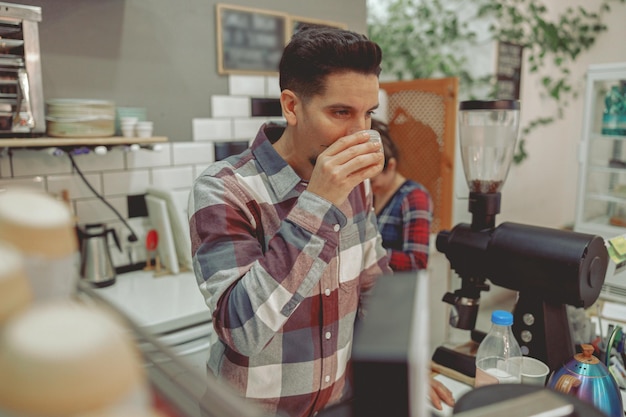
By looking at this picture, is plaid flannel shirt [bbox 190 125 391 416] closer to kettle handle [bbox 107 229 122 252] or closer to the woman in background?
the woman in background

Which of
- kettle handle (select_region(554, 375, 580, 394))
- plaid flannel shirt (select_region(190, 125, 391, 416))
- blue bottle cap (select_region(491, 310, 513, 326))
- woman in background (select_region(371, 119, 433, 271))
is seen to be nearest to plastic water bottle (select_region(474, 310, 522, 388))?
blue bottle cap (select_region(491, 310, 513, 326))

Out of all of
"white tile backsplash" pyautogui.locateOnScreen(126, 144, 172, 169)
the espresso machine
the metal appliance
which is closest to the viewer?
the espresso machine

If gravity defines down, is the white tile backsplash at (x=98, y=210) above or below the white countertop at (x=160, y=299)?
above

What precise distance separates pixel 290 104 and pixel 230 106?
170cm

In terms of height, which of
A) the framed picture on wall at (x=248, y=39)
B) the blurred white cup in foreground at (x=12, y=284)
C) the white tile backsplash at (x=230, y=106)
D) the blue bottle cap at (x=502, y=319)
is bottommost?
the blue bottle cap at (x=502, y=319)

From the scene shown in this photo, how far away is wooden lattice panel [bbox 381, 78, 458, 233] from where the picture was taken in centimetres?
311

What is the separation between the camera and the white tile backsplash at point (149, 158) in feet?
8.43

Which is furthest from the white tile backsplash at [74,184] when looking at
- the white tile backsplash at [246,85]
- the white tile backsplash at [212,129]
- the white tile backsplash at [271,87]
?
the white tile backsplash at [271,87]

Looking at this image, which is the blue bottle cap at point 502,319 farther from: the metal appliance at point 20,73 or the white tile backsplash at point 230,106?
the white tile backsplash at point 230,106

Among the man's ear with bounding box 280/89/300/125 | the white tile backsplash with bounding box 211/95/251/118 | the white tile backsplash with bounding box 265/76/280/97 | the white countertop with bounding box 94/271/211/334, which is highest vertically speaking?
the white tile backsplash with bounding box 265/76/280/97

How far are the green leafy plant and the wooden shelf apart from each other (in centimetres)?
288

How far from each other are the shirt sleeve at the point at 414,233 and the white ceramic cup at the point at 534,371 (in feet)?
3.42

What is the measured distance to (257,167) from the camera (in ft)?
4.19

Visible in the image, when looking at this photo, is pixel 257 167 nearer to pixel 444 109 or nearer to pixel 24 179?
pixel 24 179
